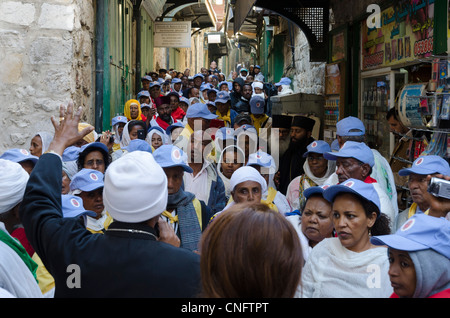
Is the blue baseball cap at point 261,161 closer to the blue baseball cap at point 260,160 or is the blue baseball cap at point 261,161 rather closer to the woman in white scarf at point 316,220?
the blue baseball cap at point 260,160

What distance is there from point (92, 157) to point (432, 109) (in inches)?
115

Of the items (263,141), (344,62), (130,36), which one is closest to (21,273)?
(263,141)

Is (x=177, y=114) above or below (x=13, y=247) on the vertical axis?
above

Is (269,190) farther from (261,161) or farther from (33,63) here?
(33,63)

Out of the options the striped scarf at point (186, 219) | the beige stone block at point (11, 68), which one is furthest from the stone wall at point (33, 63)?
the striped scarf at point (186, 219)

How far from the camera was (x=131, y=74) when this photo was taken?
13305mm

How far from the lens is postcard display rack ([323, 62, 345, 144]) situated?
311 inches

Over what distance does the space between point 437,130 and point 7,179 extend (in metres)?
3.14

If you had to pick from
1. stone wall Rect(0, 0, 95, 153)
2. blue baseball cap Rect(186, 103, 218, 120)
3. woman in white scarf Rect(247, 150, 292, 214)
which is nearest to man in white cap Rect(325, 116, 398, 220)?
woman in white scarf Rect(247, 150, 292, 214)

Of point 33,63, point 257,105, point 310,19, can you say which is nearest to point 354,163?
point 33,63

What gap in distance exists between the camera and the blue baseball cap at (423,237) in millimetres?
2277

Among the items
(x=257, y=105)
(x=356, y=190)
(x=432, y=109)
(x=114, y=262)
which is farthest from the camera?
(x=257, y=105)

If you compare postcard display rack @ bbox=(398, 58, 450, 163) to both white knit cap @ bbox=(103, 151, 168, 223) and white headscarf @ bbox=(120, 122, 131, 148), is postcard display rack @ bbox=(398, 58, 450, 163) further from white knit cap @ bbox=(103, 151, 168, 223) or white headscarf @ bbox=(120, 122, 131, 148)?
white headscarf @ bbox=(120, 122, 131, 148)

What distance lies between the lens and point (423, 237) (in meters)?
2.33
